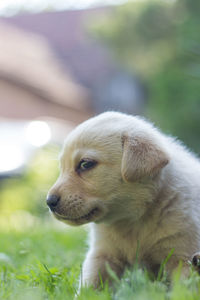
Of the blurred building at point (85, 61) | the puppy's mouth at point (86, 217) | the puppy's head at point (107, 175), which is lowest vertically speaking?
the puppy's mouth at point (86, 217)

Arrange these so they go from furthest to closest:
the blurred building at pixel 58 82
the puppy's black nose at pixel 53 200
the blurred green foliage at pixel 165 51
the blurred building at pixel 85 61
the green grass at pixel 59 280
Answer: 1. the blurred building at pixel 85 61
2. the blurred building at pixel 58 82
3. the blurred green foliage at pixel 165 51
4. the puppy's black nose at pixel 53 200
5. the green grass at pixel 59 280

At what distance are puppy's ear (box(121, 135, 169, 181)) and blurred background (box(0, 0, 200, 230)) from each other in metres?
2.09

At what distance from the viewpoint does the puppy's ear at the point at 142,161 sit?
4.01 m

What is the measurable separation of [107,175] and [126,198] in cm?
22

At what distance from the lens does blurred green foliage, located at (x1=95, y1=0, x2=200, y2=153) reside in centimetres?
1302

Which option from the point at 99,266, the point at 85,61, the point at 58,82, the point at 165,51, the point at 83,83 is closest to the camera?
the point at 99,266

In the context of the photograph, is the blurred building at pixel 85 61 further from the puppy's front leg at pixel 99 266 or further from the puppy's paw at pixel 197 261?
the puppy's paw at pixel 197 261

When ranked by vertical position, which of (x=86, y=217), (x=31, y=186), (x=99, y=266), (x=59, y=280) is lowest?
(x=59, y=280)

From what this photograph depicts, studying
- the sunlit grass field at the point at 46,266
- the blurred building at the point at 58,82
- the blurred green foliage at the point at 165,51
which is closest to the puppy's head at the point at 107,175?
the sunlit grass field at the point at 46,266

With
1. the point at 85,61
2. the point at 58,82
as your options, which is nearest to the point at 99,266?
the point at 58,82

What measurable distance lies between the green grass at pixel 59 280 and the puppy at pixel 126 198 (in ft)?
1.13

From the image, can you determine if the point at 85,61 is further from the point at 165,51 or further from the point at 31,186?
the point at 31,186

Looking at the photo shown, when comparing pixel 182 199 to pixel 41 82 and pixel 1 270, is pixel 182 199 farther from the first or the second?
pixel 41 82

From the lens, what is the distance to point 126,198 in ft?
13.8
